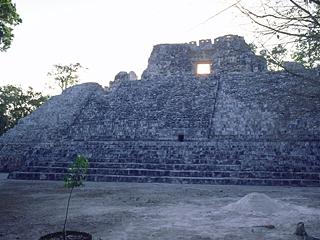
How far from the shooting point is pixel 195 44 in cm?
2695

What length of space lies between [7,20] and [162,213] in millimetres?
9510

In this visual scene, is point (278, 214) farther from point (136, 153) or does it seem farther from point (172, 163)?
point (136, 153)

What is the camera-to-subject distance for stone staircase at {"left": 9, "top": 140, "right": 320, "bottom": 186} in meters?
13.0

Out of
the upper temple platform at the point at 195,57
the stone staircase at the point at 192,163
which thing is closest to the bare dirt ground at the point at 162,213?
the stone staircase at the point at 192,163

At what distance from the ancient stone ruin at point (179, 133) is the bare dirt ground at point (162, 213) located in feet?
7.81

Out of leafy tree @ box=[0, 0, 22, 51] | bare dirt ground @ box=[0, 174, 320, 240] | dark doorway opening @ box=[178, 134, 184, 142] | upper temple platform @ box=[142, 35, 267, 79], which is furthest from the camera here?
upper temple platform @ box=[142, 35, 267, 79]

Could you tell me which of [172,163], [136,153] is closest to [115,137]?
[136,153]

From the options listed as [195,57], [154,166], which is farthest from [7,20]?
[195,57]

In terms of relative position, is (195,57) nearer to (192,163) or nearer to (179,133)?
(179,133)

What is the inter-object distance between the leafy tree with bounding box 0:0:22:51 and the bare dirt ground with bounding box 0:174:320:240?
5698mm

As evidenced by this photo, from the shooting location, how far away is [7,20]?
40.4 feet

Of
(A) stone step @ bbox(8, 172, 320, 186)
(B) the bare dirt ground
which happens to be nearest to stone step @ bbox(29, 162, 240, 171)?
(A) stone step @ bbox(8, 172, 320, 186)

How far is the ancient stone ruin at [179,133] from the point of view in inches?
531

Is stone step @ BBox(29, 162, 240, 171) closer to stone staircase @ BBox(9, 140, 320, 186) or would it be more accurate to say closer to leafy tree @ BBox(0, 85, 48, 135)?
stone staircase @ BBox(9, 140, 320, 186)
